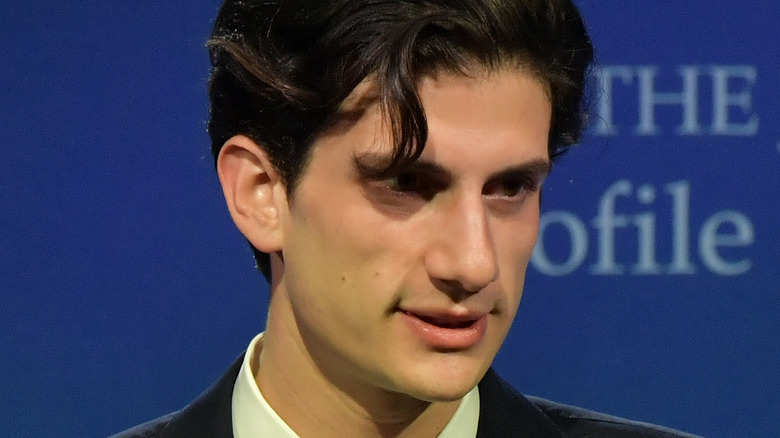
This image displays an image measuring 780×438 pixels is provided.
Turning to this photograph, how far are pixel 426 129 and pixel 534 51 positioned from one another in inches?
8.0

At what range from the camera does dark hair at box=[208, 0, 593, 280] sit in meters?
1.25

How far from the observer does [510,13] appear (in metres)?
1.33

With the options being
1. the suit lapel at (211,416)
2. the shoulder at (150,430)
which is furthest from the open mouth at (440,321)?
the shoulder at (150,430)

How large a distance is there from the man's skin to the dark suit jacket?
0.13m

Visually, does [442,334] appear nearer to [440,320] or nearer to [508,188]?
[440,320]

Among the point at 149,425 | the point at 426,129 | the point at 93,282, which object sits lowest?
the point at 149,425

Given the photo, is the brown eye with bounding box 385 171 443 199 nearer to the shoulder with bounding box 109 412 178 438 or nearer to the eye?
the eye

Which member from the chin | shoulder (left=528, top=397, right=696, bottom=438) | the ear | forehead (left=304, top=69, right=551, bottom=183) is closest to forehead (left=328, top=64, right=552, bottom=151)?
forehead (left=304, top=69, right=551, bottom=183)

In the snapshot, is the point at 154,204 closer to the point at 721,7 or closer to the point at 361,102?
the point at 361,102

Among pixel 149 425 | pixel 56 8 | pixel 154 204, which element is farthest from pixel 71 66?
pixel 149 425

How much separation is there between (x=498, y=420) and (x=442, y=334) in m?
0.26

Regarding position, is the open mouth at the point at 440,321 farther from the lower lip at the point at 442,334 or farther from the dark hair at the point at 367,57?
the dark hair at the point at 367,57

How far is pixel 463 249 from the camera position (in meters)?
1.21

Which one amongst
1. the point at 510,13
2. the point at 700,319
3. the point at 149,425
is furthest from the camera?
the point at 700,319
